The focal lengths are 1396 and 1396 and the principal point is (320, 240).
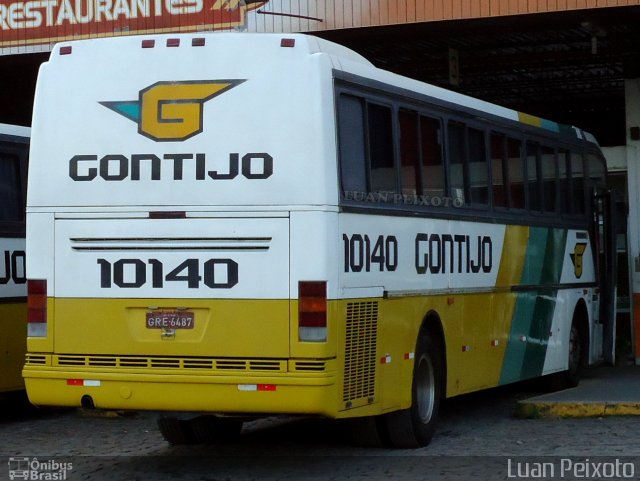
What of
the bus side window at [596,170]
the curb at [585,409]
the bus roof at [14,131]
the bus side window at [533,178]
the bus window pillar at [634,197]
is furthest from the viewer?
the bus window pillar at [634,197]

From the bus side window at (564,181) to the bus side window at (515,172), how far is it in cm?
148

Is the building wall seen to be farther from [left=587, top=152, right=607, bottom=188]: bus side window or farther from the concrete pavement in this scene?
the concrete pavement

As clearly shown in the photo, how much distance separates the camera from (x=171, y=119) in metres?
10.4

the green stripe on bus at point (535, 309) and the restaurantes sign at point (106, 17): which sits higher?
the restaurantes sign at point (106, 17)

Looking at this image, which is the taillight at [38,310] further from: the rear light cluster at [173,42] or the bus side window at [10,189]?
the bus side window at [10,189]

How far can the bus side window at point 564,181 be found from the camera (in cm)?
1600

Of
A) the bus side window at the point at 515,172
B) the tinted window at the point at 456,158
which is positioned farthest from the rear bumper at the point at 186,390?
the bus side window at the point at 515,172

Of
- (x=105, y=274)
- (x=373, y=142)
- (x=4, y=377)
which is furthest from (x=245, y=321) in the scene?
(x=4, y=377)

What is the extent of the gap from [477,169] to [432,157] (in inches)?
45.9

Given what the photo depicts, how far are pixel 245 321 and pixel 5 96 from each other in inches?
631

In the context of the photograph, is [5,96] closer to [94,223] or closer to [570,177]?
[570,177]

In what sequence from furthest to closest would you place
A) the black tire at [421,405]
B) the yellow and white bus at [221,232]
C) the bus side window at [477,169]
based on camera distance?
the bus side window at [477,169] → the black tire at [421,405] → the yellow and white bus at [221,232]

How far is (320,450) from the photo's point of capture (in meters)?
11.7

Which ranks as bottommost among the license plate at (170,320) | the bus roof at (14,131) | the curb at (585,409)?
the curb at (585,409)
